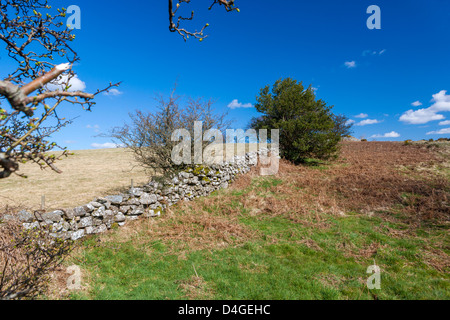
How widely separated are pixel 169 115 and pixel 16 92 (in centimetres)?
825

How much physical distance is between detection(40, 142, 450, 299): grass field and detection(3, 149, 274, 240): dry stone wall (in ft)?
1.42

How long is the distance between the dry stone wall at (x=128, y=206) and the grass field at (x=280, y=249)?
432 mm

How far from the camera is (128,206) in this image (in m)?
7.01

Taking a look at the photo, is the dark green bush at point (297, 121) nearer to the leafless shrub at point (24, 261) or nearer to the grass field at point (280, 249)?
the grass field at point (280, 249)

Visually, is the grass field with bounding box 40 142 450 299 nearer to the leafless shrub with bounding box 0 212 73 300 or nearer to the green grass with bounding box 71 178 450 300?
the green grass with bounding box 71 178 450 300

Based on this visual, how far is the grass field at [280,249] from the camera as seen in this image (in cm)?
402

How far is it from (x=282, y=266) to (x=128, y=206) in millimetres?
5284

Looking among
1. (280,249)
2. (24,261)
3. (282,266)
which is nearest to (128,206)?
(24,261)

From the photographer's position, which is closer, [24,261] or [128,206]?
[24,261]

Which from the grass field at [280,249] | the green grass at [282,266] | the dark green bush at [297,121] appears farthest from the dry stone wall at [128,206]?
the dark green bush at [297,121]

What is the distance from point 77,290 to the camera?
3.98 metres

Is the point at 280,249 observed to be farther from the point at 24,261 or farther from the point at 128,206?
the point at 24,261
